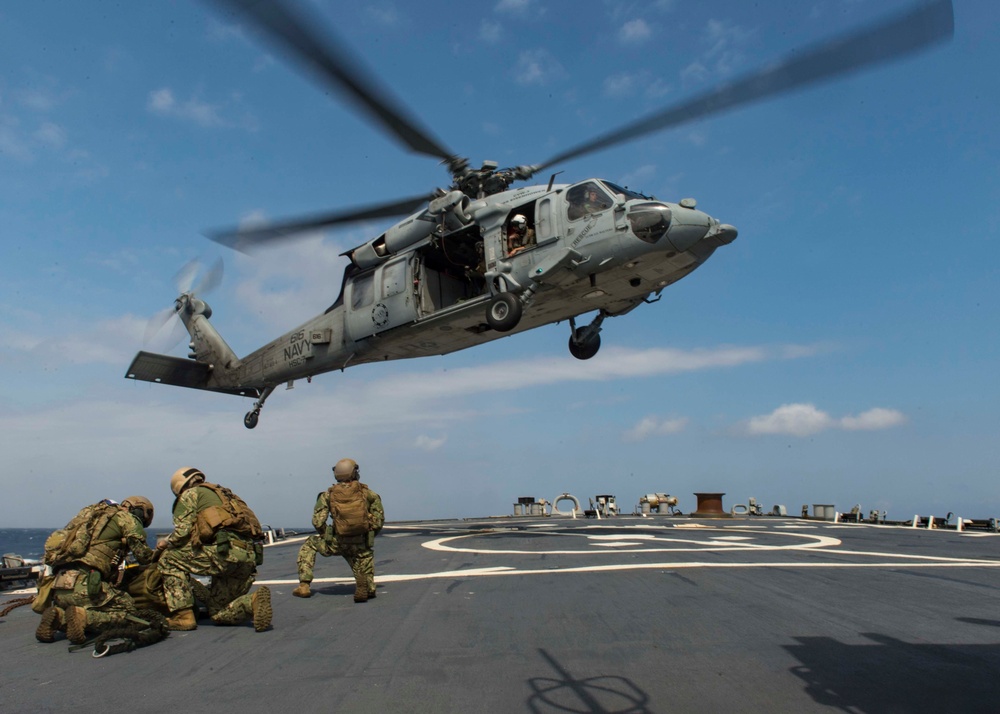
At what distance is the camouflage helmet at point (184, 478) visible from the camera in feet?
21.2

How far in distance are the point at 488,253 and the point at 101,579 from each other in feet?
37.1

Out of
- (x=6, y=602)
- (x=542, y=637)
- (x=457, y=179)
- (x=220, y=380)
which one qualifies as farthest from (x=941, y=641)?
(x=220, y=380)

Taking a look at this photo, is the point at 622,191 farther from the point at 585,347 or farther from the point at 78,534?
the point at 78,534

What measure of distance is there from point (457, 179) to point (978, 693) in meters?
14.3

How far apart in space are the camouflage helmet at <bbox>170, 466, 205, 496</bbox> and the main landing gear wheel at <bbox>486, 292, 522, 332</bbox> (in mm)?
8841

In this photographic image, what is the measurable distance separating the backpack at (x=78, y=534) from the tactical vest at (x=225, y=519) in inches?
30.1

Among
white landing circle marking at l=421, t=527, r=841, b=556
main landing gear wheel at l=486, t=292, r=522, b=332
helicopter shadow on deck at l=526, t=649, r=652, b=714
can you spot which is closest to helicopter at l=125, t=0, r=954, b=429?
main landing gear wheel at l=486, t=292, r=522, b=332

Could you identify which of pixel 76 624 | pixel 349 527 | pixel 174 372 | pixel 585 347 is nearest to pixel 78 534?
pixel 76 624

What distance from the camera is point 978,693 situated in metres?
3.58

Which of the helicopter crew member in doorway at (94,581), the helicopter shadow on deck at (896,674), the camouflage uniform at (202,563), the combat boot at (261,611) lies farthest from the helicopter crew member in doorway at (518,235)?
the helicopter shadow on deck at (896,674)

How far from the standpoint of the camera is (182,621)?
615 cm

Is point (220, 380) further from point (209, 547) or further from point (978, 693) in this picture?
point (978, 693)

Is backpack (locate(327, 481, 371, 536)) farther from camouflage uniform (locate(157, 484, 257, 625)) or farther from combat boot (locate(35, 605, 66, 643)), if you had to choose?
combat boot (locate(35, 605, 66, 643))

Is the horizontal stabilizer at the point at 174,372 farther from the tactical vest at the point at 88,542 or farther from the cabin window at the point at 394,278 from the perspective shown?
the tactical vest at the point at 88,542
